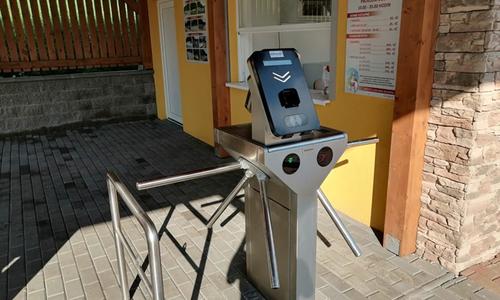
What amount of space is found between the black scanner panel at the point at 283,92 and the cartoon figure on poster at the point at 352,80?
1199mm

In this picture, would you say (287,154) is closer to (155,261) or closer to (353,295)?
(155,261)

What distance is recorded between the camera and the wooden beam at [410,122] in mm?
2135

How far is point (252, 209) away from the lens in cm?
202

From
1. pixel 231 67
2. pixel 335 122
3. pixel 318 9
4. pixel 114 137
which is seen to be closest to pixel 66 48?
pixel 114 137

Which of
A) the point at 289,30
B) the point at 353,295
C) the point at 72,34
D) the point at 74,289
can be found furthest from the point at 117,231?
the point at 72,34

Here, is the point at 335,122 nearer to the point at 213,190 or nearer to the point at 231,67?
the point at 213,190

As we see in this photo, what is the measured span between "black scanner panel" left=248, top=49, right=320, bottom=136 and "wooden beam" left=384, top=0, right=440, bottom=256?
2.94 feet

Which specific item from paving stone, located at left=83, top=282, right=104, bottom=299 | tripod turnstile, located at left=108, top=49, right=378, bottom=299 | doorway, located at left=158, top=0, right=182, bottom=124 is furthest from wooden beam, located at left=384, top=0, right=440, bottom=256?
doorway, located at left=158, top=0, right=182, bottom=124

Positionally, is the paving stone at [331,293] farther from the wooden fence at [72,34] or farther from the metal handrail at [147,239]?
the wooden fence at [72,34]

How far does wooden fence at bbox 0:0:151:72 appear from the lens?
6.02 m

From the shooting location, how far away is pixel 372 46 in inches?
100

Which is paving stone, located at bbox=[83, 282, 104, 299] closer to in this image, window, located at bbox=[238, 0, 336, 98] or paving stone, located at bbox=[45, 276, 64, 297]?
paving stone, located at bbox=[45, 276, 64, 297]

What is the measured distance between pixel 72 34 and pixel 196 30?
2.64 m

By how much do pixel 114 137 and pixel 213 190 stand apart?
2.82 meters
